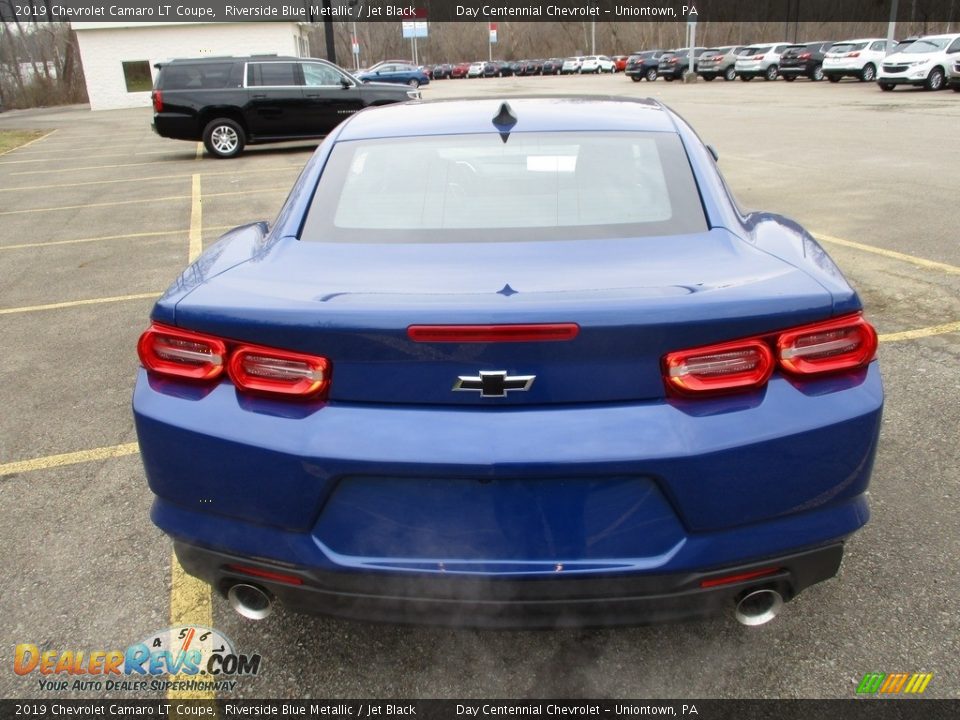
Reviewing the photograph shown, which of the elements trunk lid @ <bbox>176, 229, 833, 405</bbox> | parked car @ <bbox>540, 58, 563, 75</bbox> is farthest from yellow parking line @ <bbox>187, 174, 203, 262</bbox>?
parked car @ <bbox>540, 58, 563, 75</bbox>

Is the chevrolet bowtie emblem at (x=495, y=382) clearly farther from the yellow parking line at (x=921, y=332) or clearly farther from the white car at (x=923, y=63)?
the white car at (x=923, y=63)

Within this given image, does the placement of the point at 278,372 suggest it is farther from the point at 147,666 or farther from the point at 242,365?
the point at 147,666

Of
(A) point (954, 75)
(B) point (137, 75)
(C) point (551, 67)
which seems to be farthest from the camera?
(C) point (551, 67)

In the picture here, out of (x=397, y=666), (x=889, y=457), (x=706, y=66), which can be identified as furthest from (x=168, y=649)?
(x=706, y=66)

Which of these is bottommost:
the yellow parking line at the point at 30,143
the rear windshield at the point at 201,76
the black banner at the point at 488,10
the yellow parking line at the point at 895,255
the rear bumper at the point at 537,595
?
the yellow parking line at the point at 895,255

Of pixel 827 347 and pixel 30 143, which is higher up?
pixel 827 347

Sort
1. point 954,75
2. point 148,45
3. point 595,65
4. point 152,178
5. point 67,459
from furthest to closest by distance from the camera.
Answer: point 595,65 → point 148,45 → point 954,75 → point 152,178 → point 67,459

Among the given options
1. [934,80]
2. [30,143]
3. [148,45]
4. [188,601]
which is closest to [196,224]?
[188,601]

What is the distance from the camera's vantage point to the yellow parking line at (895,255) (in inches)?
242

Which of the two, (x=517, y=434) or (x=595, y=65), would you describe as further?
(x=595, y=65)

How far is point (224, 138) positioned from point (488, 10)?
83.8m

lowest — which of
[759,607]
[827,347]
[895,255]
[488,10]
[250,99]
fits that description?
[895,255]

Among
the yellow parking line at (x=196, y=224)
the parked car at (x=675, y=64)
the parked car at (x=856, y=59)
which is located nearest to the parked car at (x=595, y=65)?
the parked car at (x=675, y=64)

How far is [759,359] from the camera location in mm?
1859
